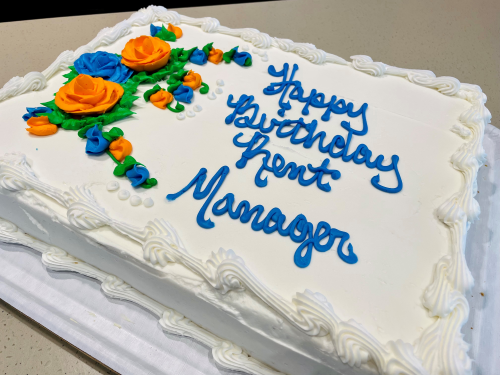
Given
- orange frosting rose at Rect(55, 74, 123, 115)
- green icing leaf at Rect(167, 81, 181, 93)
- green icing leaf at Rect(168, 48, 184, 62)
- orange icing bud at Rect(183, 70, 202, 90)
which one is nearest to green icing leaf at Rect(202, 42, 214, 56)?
green icing leaf at Rect(168, 48, 184, 62)

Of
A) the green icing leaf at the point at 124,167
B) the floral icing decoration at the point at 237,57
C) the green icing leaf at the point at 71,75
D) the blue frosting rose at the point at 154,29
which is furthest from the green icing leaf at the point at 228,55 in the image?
the green icing leaf at the point at 124,167

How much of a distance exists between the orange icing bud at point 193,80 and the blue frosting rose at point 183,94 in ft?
0.12

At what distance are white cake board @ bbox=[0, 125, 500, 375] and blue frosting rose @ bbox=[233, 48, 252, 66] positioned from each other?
5.38ft

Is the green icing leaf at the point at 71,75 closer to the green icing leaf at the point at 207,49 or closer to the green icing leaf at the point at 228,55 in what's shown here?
the green icing leaf at the point at 207,49

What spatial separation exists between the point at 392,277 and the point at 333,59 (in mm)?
1588

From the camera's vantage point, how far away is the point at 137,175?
1701 mm

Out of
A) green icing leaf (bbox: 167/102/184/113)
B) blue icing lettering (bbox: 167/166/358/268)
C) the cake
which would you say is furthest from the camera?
green icing leaf (bbox: 167/102/184/113)

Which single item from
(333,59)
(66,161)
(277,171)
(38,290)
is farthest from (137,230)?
(333,59)

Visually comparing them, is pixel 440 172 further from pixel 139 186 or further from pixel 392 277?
pixel 139 186

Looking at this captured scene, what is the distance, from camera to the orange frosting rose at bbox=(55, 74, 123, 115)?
1930mm

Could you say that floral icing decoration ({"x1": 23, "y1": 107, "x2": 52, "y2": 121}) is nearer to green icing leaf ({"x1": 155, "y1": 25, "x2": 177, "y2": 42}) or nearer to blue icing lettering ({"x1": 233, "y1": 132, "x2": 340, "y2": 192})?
green icing leaf ({"x1": 155, "y1": 25, "x2": 177, "y2": 42})

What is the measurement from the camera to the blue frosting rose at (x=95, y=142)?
1.80m

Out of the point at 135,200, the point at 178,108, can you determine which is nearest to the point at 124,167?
the point at 135,200

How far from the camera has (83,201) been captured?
1625mm
